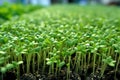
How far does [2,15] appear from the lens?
5.86 metres

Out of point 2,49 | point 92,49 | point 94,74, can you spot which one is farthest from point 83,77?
point 2,49

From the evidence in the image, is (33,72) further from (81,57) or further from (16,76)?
(81,57)

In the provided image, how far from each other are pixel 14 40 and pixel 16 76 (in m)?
0.28

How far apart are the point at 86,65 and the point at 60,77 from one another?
264 mm

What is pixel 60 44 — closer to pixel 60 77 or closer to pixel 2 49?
pixel 60 77

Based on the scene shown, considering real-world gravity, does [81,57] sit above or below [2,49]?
below

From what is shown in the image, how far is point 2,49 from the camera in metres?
1.73

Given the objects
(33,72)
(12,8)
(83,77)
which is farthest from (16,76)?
(12,8)

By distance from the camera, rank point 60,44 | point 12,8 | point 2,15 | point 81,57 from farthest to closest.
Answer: point 12,8 < point 2,15 < point 81,57 < point 60,44

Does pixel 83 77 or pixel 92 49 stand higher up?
pixel 92 49

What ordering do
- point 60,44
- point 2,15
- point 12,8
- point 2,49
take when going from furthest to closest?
point 12,8 < point 2,15 < point 60,44 < point 2,49

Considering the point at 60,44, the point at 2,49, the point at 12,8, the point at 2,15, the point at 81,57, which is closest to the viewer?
the point at 2,49

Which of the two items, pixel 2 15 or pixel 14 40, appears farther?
pixel 2 15

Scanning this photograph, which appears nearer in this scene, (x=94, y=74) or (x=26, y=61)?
(x=94, y=74)
